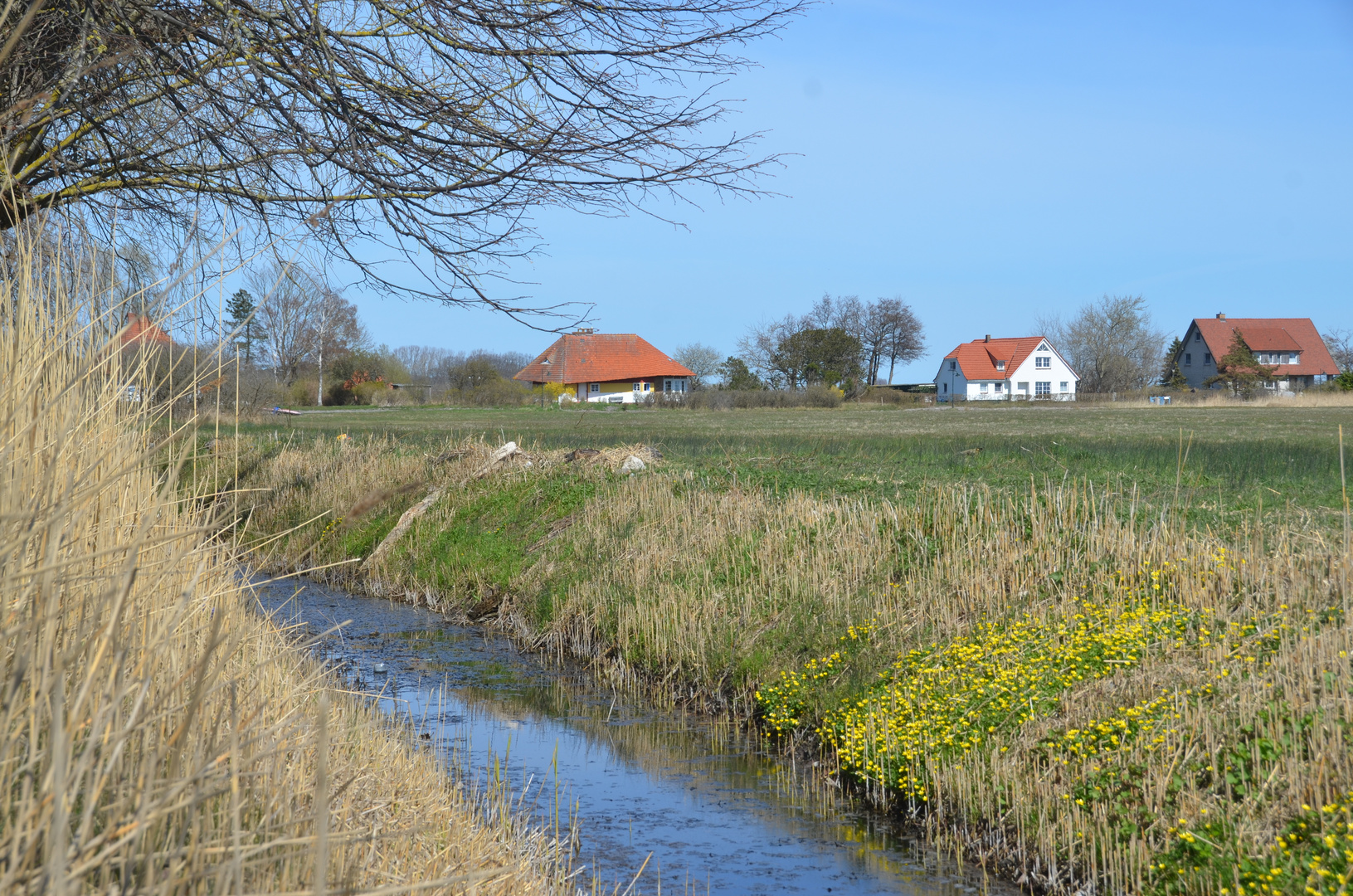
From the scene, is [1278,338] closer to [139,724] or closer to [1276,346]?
[1276,346]

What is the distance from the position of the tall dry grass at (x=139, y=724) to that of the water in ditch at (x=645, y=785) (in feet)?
2.83

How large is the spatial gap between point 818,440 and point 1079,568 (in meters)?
14.0

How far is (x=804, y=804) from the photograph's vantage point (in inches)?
242

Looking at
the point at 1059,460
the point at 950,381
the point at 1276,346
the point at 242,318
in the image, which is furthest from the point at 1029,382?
the point at 242,318

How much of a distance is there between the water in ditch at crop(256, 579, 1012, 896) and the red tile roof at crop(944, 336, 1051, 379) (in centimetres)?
7471

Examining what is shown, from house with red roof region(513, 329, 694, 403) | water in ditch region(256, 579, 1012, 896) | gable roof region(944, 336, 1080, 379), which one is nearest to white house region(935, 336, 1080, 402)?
gable roof region(944, 336, 1080, 379)

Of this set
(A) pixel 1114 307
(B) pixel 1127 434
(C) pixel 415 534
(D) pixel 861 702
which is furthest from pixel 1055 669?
(A) pixel 1114 307

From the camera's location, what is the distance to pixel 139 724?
1.87 metres

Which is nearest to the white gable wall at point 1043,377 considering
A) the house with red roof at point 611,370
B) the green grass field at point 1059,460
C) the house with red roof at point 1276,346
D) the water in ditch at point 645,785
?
the house with red roof at point 1276,346

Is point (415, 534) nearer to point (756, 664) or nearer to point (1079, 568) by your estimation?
point (756, 664)

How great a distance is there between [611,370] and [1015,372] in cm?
3096

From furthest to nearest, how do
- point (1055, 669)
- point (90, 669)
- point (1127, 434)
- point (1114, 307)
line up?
1. point (1114, 307)
2. point (1127, 434)
3. point (1055, 669)
4. point (90, 669)

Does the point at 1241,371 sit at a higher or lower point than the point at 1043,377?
lower

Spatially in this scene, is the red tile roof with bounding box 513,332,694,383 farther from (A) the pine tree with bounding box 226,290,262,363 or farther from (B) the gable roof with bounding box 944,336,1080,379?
(A) the pine tree with bounding box 226,290,262,363
